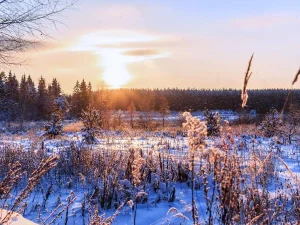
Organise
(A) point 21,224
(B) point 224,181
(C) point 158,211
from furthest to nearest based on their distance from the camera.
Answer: (C) point 158,211 → (A) point 21,224 → (B) point 224,181

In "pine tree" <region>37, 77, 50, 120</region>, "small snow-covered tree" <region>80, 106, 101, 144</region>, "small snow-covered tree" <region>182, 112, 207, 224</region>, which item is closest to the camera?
"small snow-covered tree" <region>182, 112, 207, 224</region>

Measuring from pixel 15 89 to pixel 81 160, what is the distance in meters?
55.6

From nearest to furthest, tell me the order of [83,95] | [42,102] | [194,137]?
[194,137], [83,95], [42,102]

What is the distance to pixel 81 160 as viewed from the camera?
6695mm

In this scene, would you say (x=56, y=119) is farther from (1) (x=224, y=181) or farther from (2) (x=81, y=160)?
(1) (x=224, y=181)

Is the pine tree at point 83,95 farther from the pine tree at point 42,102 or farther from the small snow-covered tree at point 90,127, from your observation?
the small snow-covered tree at point 90,127

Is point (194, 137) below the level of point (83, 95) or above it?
above

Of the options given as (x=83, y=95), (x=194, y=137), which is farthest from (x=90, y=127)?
(x=83, y=95)

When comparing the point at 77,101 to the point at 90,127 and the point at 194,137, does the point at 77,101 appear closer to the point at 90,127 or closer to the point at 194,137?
the point at 90,127

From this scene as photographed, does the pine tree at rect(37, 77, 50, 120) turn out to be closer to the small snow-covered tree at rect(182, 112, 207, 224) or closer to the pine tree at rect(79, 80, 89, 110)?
the pine tree at rect(79, 80, 89, 110)

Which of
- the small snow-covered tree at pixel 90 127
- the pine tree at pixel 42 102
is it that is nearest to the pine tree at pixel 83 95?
the pine tree at pixel 42 102

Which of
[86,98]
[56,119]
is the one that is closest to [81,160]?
[56,119]

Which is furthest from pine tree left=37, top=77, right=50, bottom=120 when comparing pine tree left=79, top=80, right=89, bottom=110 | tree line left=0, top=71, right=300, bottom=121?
pine tree left=79, top=80, right=89, bottom=110

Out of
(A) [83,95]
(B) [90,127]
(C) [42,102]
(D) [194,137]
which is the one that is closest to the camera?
(D) [194,137]
